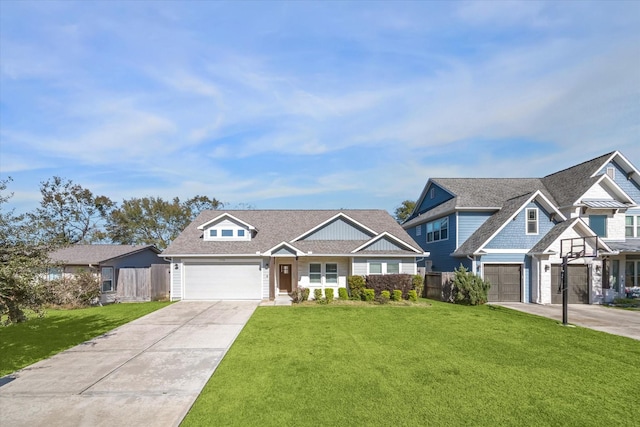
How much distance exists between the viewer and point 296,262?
2141 centimetres

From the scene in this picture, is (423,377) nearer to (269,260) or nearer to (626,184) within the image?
(269,260)

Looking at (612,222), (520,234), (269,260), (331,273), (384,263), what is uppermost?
(612,222)

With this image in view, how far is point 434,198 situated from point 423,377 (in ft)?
70.6

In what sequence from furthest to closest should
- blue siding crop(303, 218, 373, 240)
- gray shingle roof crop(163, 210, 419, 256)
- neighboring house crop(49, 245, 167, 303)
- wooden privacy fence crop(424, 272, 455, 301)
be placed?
blue siding crop(303, 218, 373, 240) → gray shingle roof crop(163, 210, 419, 256) → neighboring house crop(49, 245, 167, 303) → wooden privacy fence crop(424, 272, 455, 301)

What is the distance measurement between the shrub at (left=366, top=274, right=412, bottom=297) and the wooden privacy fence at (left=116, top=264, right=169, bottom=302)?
1325cm

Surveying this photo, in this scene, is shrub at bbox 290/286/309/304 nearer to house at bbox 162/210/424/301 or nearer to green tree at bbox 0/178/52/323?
house at bbox 162/210/424/301

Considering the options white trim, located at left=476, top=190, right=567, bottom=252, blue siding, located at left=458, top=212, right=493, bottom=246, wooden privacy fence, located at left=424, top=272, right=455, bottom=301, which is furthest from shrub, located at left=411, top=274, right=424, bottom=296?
blue siding, located at left=458, top=212, right=493, bottom=246

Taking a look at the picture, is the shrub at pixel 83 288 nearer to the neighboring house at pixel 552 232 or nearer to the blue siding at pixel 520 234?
the neighboring house at pixel 552 232

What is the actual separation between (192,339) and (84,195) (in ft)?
121

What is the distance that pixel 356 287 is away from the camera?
19891mm

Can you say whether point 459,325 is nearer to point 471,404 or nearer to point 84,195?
point 471,404

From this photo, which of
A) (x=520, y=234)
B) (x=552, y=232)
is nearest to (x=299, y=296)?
(x=520, y=234)

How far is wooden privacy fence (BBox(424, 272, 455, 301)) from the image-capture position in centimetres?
2019

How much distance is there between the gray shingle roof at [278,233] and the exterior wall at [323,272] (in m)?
0.61
